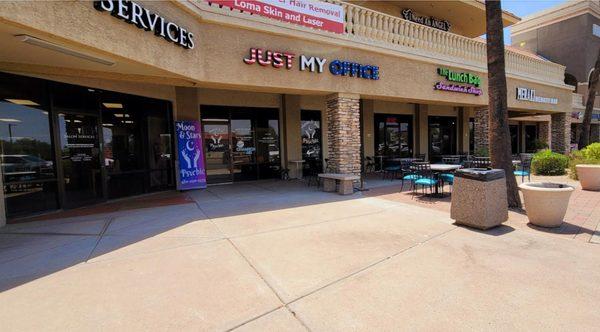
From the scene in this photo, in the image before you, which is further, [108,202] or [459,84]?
[459,84]

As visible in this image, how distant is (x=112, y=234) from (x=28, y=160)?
11.4 feet

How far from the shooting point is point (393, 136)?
56.6 feet

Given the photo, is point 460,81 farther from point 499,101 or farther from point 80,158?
point 80,158

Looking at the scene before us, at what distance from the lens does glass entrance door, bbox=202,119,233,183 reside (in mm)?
12367

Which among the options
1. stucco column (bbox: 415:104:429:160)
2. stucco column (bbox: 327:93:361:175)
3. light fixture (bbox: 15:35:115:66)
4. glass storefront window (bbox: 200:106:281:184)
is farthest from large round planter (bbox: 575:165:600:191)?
light fixture (bbox: 15:35:115:66)

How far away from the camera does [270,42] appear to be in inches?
351

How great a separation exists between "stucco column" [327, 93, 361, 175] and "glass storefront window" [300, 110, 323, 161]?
3.69 m

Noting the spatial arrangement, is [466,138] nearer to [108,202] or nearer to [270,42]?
[270,42]

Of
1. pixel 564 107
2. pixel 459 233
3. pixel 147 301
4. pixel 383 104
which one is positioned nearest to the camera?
pixel 147 301

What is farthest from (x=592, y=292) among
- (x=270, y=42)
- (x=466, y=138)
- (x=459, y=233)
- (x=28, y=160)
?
(x=466, y=138)

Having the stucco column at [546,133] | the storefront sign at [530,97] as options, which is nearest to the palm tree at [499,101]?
the storefront sign at [530,97]

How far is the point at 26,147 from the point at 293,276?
23.7 ft

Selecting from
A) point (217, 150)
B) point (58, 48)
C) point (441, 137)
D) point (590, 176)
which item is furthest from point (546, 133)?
point (58, 48)

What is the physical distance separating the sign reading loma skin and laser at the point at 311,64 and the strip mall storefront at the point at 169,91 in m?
0.03
